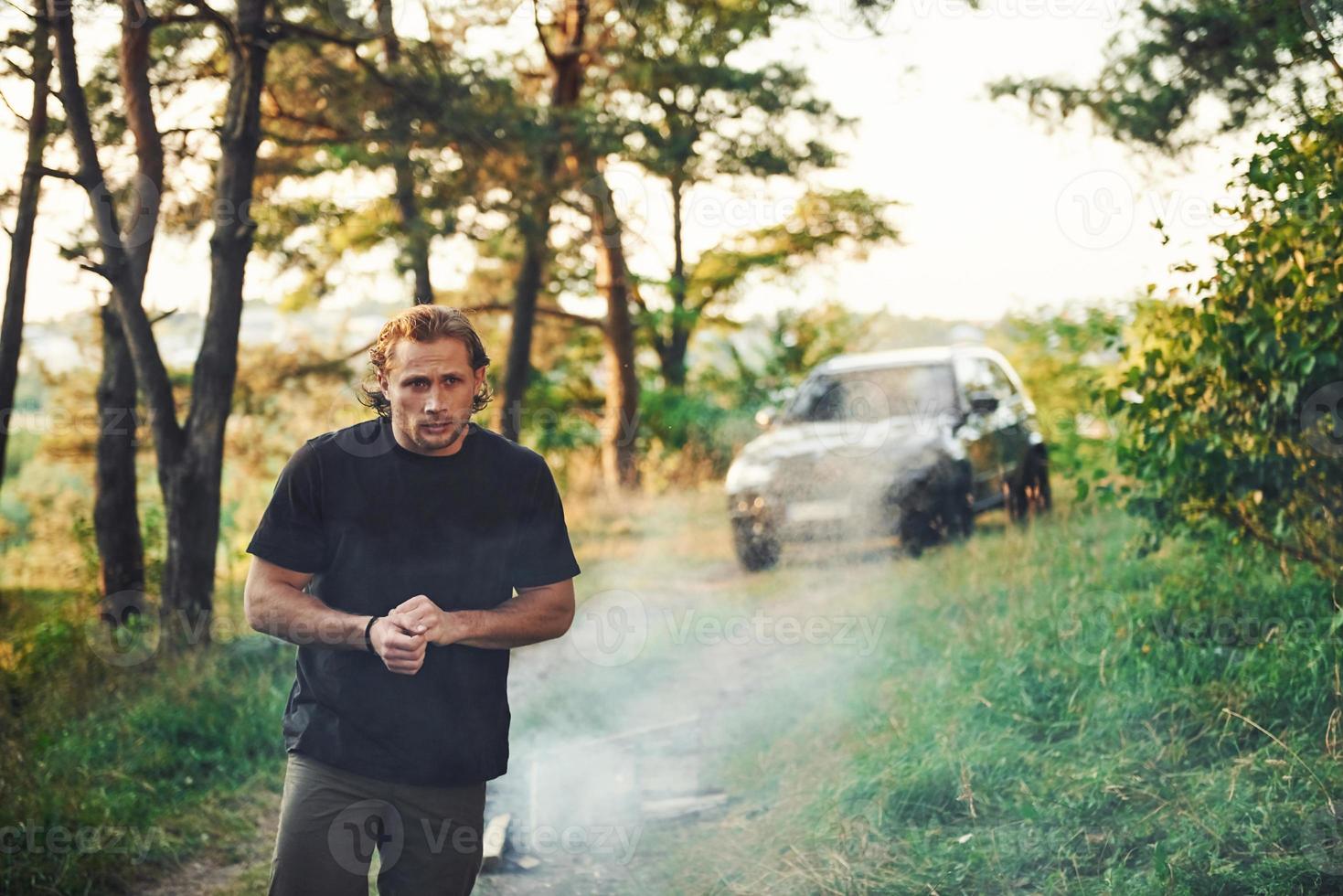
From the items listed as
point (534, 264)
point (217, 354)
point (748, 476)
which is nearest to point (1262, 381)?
point (748, 476)

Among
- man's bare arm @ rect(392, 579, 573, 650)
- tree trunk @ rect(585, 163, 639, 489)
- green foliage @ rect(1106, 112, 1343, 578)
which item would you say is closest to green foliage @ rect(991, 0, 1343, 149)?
green foliage @ rect(1106, 112, 1343, 578)

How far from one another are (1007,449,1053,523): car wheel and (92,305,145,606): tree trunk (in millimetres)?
8024

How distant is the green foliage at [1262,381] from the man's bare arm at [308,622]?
14.1 ft

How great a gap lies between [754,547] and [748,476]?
0.67 meters

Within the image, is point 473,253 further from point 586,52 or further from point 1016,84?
point 1016,84

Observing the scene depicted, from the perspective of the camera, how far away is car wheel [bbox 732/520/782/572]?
993 centimetres

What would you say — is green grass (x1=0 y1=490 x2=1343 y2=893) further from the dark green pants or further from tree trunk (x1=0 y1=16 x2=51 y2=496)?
the dark green pants

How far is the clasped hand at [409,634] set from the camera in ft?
8.52

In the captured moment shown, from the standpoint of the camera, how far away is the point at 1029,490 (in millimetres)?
10453
